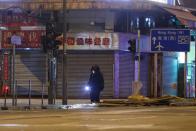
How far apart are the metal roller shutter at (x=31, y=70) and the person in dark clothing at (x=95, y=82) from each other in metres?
5.77

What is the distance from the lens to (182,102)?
1238 inches

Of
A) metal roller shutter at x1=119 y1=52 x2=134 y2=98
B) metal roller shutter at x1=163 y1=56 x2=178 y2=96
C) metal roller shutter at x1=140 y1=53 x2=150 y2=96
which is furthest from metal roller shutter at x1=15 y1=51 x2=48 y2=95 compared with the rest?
metal roller shutter at x1=163 y1=56 x2=178 y2=96

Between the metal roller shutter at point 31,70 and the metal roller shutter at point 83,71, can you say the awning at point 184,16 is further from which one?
the metal roller shutter at point 31,70

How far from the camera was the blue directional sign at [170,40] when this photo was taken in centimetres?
3291

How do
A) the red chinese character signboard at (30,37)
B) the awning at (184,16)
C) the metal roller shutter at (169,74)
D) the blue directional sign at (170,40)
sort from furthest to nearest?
the metal roller shutter at (169,74) < the red chinese character signboard at (30,37) < the awning at (184,16) < the blue directional sign at (170,40)

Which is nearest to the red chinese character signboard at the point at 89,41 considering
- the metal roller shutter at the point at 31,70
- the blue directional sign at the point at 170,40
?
the metal roller shutter at the point at 31,70

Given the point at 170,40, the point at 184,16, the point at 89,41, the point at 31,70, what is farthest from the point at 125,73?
the point at 31,70

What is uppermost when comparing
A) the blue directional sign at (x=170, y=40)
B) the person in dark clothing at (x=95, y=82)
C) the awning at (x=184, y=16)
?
the awning at (x=184, y=16)

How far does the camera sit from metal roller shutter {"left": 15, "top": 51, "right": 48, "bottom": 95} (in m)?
36.7

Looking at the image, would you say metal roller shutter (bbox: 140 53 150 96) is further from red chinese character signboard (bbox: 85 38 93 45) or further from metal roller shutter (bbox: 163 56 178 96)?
red chinese character signboard (bbox: 85 38 93 45)

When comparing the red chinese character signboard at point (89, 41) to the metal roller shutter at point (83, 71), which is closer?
the red chinese character signboard at point (89, 41)

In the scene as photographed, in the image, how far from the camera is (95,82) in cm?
3139

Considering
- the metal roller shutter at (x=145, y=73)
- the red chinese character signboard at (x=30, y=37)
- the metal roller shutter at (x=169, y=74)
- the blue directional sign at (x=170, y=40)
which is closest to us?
the blue directional sign at (x=170, y=40)

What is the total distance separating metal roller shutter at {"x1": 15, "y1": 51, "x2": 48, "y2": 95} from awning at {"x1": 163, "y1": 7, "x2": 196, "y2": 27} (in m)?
7.91
